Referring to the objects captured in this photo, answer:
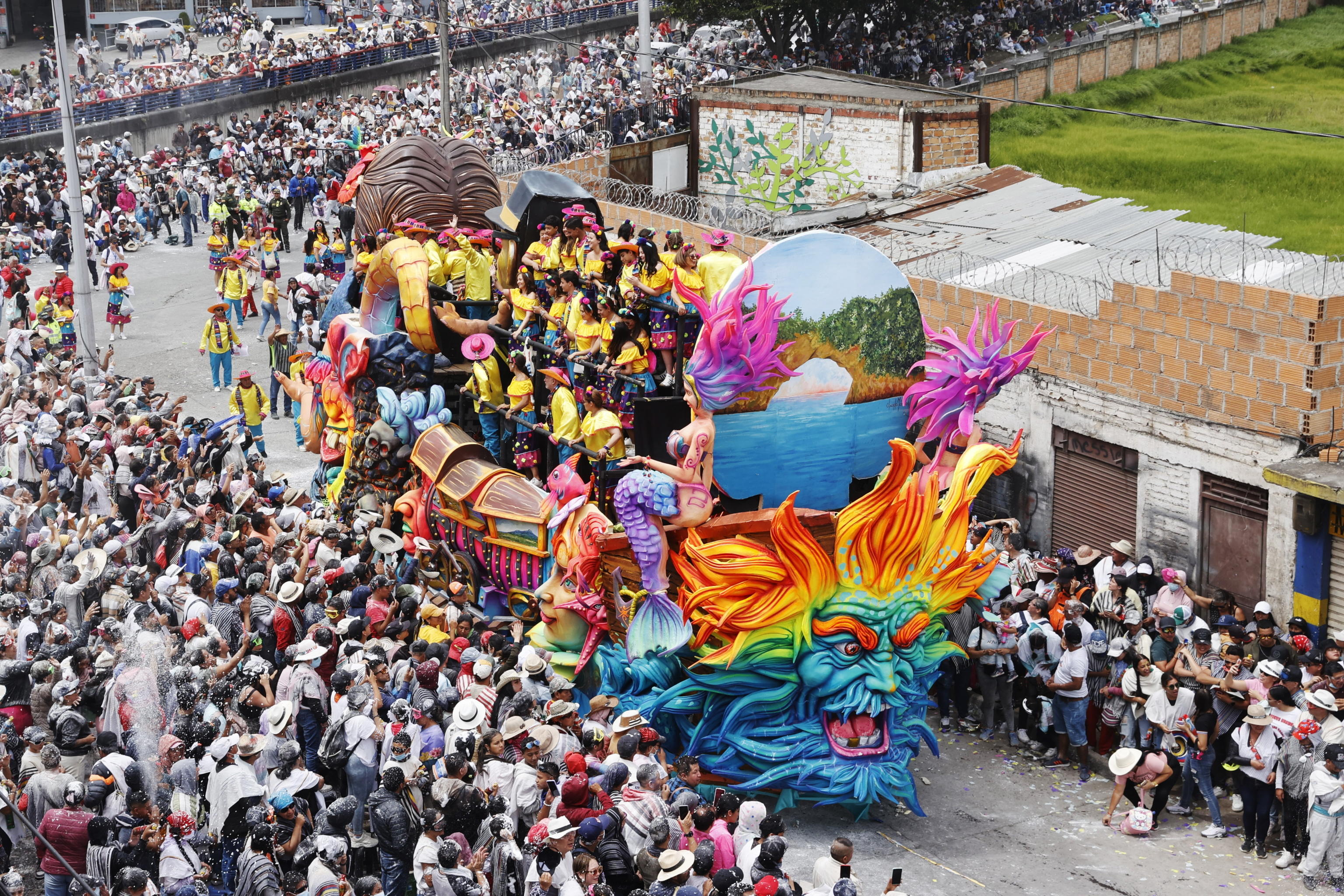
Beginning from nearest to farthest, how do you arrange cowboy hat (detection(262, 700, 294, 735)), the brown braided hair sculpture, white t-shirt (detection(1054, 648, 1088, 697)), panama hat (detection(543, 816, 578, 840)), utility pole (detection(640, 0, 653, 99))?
panama hat (detection(543, 816, 578, 840)) < cowboy hat (detection(262, 700, 294, 735)) < white t-shirt (detection(1054, 648, 1088, 697)) < the brown braided hair sculpture < utility pole (detection(640, 0, 653, 99))

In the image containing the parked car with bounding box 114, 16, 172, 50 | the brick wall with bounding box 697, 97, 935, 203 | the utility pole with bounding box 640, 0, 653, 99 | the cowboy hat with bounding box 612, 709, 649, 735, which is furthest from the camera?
the parked car with bounding box 114, 16, 172, 50

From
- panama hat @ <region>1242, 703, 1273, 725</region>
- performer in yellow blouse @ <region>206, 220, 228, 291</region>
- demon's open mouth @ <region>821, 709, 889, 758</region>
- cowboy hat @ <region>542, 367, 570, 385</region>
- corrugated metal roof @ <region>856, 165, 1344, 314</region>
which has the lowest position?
demon's open mouth @ <region>821, 709, 889, 758</region>

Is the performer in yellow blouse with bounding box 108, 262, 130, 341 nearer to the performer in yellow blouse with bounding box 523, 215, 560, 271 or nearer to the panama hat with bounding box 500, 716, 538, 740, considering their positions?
the performer in yellow blouse with bounding box 523, 215, 560, 271

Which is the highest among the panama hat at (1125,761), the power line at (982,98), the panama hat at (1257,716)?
the power line at (982,98)

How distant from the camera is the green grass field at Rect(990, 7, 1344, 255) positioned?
25906 mm

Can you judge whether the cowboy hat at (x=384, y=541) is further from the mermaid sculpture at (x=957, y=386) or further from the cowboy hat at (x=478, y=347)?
the mermaid sculpture at (x=957, y=386)

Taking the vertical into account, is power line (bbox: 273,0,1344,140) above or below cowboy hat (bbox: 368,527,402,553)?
above

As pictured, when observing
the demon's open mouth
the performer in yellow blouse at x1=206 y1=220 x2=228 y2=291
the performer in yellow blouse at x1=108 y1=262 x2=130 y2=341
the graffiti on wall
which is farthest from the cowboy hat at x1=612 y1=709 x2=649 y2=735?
the performer in yellow blouse at x1=108 y1=262 x2=130 y2=341

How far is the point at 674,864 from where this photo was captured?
9633 millimetres

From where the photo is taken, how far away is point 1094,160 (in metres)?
30.3

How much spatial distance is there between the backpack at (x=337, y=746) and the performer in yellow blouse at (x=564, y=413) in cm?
380

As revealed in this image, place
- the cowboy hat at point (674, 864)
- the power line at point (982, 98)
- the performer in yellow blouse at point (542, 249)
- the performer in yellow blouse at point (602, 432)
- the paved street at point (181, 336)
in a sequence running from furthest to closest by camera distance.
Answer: the paved street at point (181, 336)
the power line at point (982, 98)
the performer in yellow blouse at point (542, 249)
the performer in yellow blouse at point (602, 432)
the cowboy hat at point (674, 864)

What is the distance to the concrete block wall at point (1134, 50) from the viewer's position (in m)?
34.2

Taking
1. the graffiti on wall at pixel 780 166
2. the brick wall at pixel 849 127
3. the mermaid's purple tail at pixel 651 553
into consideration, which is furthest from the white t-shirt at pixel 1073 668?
the graffiti on wall at pixel 780 166
